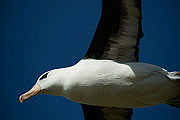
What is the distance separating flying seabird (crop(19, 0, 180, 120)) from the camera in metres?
4.13

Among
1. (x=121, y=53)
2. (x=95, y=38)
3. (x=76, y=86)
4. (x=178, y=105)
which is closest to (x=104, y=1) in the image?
(x=95, y=38)

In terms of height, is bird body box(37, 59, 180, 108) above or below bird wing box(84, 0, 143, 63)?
below

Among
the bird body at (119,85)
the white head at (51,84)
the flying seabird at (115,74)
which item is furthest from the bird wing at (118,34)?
the white head at (51,84)

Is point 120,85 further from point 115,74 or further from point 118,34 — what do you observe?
point 118,34

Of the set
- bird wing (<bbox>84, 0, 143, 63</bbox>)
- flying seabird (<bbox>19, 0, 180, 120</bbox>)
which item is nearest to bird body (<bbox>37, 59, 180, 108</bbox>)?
flying seabird (<bbox>19, 0, 180, 120</bbox>)

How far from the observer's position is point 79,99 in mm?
4336

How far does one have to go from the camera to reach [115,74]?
13.9ft

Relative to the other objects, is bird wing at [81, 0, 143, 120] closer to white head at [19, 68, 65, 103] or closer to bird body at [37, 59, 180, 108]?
bird body at [37, 59, 180, 108]

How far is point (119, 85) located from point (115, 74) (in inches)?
7.2

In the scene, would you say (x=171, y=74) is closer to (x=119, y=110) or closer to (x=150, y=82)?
(x=150, y=82)

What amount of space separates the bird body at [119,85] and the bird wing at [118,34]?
23 centimetres

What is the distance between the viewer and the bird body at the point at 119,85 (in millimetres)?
4117

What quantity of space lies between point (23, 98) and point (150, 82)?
7.06 ft

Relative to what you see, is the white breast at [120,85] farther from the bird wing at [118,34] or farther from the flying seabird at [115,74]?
the bird wing at [118,34]
